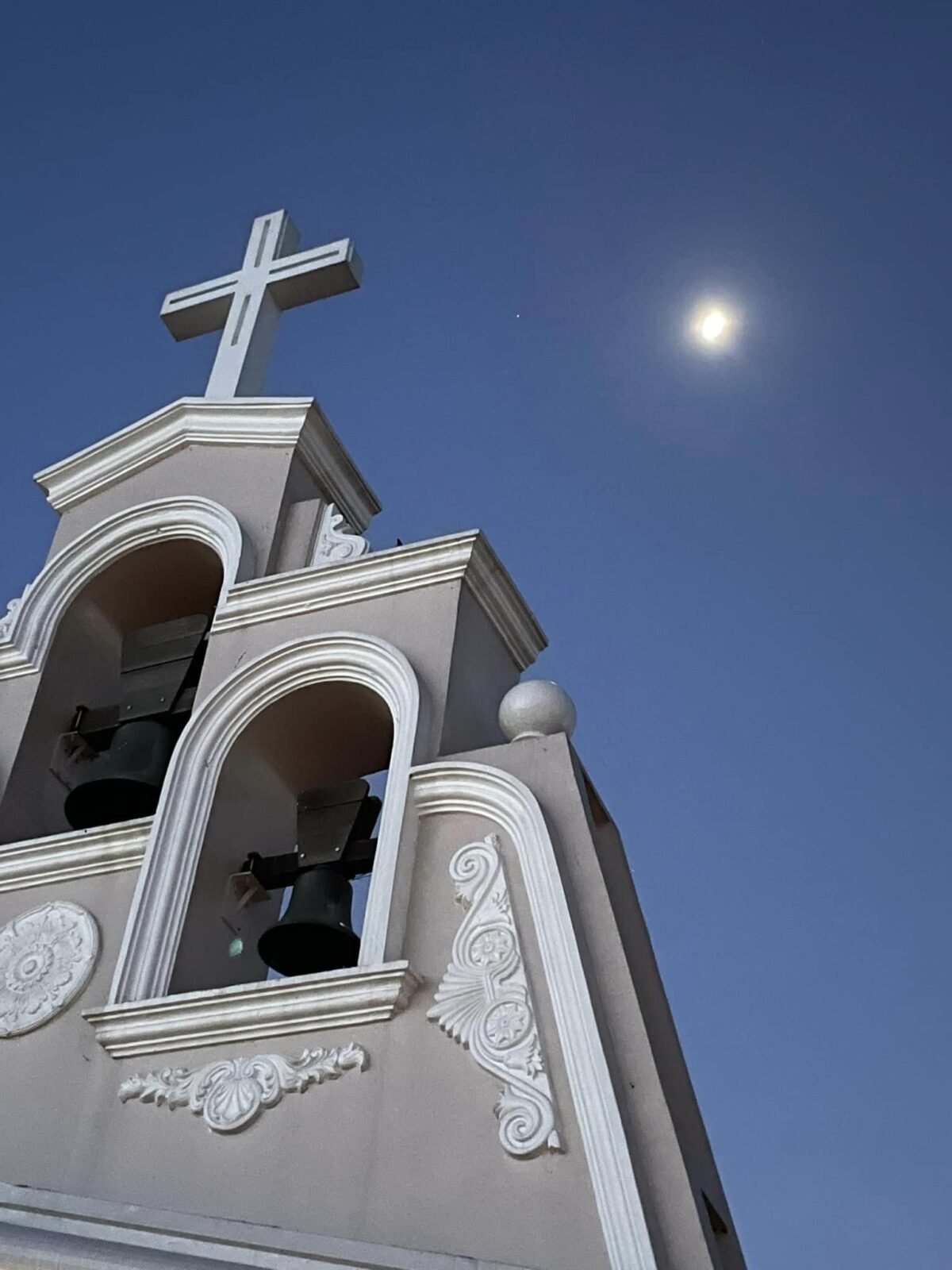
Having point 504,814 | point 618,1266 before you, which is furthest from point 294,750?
point 618,1266

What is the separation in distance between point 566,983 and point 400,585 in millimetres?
2291

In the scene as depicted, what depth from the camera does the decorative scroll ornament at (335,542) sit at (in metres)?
7.22

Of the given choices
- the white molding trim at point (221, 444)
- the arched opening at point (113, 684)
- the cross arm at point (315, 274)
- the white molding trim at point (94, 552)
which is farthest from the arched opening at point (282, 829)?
the cross arm at point (315, 274)

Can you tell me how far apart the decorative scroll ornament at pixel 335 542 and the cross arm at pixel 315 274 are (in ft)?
6.40

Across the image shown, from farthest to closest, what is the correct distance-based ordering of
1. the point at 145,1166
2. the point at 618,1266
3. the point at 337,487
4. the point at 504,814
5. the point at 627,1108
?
the point at 337,487 → the point at 504,814 → the point at 145,1166 → the point at 627,1108 → the point at 618,1266

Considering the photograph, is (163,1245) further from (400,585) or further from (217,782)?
(400,585)

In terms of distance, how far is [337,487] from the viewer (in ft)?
26.7

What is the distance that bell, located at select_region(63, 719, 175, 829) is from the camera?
6891mm

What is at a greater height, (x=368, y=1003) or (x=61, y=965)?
(x=61, y=965)

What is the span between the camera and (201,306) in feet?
30.0

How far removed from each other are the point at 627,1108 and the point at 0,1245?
1.91m

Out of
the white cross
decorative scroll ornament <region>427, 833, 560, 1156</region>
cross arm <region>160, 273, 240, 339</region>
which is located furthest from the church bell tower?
cross arm <region>160, 273, 240, 339</region>

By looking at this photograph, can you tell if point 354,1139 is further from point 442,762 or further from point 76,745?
point 76,745

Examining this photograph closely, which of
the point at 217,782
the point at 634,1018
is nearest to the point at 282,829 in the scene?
the point at 217,782
